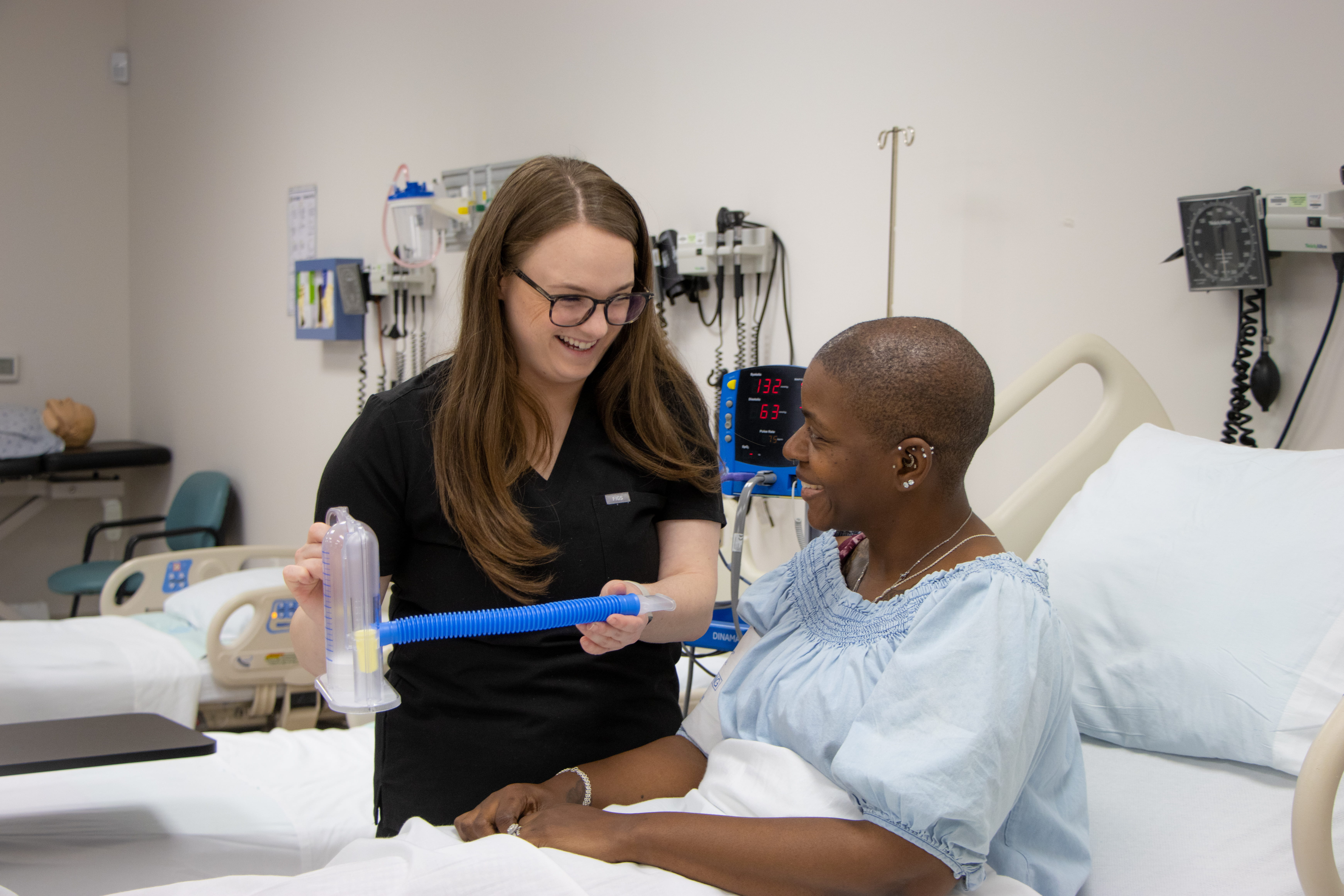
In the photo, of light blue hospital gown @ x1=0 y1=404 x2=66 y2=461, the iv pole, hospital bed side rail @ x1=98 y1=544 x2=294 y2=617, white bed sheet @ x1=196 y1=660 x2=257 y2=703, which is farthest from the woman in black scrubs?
light blue hospital gown @ x1=0 y1=404 x2=66 y2=461

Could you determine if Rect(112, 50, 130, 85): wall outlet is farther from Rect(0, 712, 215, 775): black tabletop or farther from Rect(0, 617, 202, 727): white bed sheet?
Rect(0, 712, 215, 775): black tabletop

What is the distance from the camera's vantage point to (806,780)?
0.99 metres

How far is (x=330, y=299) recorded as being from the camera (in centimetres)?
369

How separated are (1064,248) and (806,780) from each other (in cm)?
142

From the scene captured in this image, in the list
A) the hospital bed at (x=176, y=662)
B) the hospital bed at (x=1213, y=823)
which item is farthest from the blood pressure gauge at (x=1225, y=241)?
the hospital bed at (x=176, y=662)

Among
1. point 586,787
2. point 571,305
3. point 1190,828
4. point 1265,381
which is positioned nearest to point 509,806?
point 586,787

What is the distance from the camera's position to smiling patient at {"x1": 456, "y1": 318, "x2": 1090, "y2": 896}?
0.88 metres

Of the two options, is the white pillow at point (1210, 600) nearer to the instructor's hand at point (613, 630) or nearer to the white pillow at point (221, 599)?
the instructor's hand at point (613, 630)

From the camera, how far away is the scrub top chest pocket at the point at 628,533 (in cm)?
129

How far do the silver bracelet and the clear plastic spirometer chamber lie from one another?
369mm

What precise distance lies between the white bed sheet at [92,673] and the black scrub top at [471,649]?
5.13ft

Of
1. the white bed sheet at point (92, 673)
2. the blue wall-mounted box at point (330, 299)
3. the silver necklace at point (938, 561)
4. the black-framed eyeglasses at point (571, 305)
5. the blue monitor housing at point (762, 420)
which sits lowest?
the white bed sheet at point (92, 673)

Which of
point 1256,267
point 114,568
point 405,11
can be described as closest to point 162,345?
point 114,568

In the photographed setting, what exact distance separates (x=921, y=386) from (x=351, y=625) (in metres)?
0.60
